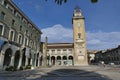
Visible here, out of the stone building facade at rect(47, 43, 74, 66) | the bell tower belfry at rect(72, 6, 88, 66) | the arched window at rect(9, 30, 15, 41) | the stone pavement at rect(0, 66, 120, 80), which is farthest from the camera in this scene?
the stone building facade at rect(47, 43, 74, 66)

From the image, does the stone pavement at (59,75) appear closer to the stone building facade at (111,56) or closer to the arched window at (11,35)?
the arched window at (11,35)

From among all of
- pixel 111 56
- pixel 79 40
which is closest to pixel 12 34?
pixel 79 40

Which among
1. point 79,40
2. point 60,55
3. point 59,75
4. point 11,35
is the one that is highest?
point 79,40

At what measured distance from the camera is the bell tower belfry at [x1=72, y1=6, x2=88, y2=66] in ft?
148

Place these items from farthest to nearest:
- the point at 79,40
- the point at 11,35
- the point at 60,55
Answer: the point at 60,55
the point at 79,40
the point at 11,35

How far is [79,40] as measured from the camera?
47469mm

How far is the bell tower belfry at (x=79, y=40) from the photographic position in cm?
4516

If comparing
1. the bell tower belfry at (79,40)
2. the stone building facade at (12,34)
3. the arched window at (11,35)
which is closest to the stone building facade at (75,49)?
the bell tower belfry at (79,40)

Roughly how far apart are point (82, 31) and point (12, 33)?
2859 centimetres

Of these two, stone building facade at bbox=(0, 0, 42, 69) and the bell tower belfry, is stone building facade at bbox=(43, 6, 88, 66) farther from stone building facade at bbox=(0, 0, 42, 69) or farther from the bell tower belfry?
stone building facade at bbox=(0, 0, 42, 69)

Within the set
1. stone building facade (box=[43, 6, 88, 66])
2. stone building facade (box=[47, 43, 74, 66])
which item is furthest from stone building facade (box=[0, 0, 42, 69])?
stone building facade (box=[47, 43, 74, 66])

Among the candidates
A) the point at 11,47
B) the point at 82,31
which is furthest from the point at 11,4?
the point at 82,31

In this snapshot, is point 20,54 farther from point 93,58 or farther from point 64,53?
point 93,58

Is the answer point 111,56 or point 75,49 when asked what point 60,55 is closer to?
point 75,49
